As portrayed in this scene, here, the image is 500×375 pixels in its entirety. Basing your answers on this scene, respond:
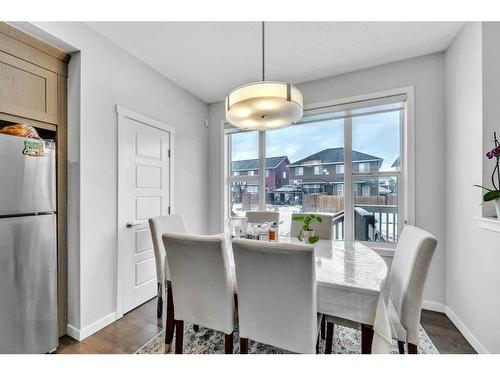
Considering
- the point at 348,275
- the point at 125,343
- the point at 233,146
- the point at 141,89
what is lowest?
the point at 125,343

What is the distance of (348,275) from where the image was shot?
1378 mm

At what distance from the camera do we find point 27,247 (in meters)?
1.56

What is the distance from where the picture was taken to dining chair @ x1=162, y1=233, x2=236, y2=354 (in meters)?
1.33

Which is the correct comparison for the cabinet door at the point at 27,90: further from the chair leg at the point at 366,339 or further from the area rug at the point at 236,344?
the chair leg at the point at 366,339

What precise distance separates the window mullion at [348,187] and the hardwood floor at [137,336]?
1046mm

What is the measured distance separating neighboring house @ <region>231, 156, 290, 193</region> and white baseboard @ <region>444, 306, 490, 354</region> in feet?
7.03

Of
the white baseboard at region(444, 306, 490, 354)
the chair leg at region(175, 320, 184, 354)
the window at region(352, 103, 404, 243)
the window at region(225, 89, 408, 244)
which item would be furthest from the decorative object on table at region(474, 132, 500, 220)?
the chair leg at region(175, 320, 184, 354)

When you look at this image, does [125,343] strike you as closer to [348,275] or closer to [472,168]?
[348,275]

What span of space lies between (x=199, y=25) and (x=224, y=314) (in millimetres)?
2226

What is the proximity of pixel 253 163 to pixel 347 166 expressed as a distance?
1.31 meters

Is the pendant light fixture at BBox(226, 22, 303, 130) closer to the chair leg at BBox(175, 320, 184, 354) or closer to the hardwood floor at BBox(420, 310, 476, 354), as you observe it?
the chair leg at BBox(175, 320, 184, 354)

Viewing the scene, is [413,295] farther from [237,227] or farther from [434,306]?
[434,306]

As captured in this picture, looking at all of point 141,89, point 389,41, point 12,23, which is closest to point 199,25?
point 141,89

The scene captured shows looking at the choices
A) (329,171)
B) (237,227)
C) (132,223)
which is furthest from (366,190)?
(132,223)
